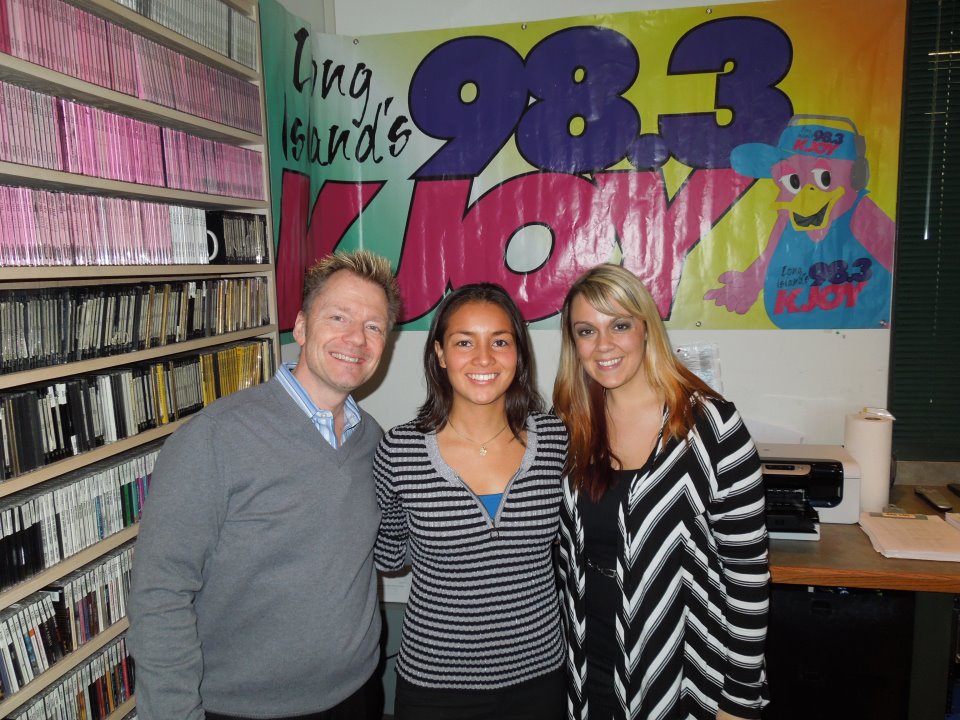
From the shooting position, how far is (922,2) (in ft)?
7.97

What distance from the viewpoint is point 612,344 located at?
61.4 inches

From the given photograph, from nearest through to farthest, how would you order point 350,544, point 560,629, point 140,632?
point 140,632, point 350,544, point 560,629

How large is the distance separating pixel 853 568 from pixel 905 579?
0.13 metres

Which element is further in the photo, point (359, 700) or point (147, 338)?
point (147, 338)

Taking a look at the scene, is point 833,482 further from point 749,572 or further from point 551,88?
point 551,88

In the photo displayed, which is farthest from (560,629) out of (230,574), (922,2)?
(922,2)

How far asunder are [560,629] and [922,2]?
2.71 meters

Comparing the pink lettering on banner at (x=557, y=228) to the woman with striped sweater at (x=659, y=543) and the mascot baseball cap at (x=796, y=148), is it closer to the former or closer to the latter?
the mascot baseball cap at (x=796, y=148)

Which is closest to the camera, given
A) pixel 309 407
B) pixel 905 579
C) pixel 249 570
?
pixel 249 570

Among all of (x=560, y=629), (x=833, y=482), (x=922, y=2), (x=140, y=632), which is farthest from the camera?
(x=922, y=2)

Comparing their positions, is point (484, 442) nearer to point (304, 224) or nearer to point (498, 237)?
point (498, 237)

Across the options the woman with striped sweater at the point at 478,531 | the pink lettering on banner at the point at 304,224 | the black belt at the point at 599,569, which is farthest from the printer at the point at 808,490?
the pink lettering on banner at the point at 304,224

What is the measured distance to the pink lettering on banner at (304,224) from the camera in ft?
8.20

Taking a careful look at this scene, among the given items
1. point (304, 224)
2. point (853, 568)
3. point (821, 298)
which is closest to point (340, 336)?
point (304, 224)
